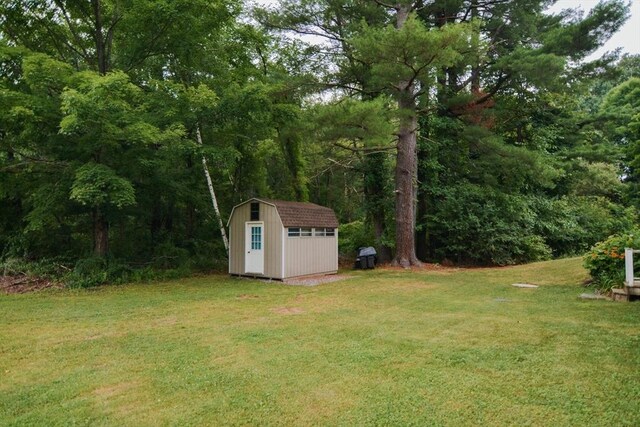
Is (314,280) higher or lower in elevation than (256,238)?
lower

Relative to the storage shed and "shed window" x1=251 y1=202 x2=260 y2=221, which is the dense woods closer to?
"shed window" x1=251 y1=202 x2=260 y2=221

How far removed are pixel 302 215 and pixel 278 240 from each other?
1157 mm

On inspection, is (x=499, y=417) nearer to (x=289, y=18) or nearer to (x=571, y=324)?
(x=571, y=324)

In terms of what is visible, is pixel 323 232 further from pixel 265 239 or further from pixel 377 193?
pixel 377 193

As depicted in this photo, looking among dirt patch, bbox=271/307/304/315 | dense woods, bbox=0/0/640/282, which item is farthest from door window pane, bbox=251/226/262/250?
dirt patch, bbox=271/307/304/315

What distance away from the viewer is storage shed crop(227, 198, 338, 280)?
34.7 feet

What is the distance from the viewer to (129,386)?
3.40 m

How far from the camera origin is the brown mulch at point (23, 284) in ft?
29.0

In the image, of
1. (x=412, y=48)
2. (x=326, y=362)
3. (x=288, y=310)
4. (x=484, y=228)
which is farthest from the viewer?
(x=484, y=228)

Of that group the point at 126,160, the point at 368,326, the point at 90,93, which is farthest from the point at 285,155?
the point at 368,326

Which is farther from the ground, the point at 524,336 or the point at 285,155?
the point at 285,155

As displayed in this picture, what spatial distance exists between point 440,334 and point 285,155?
12.5 metres

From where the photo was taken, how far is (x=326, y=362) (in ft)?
12.7

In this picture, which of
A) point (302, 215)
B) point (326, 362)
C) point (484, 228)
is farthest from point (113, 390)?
point (484, 228)
